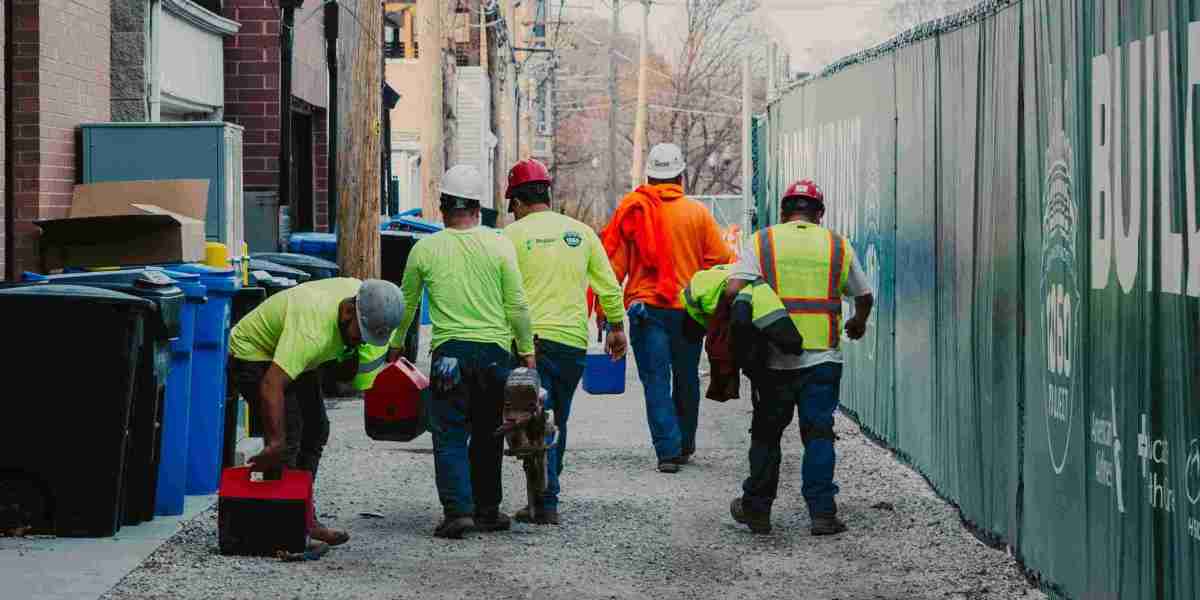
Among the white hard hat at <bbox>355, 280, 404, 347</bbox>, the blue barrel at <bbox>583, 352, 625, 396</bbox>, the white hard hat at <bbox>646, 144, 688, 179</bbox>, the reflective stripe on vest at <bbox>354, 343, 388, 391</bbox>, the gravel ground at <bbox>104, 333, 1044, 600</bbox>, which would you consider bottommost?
the gravel ground at <bbox>104, 333, 1044, 600</bbox>

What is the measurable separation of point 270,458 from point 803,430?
2.65 meters

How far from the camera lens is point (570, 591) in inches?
309

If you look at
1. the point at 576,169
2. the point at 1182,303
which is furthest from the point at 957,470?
the point at 576,169

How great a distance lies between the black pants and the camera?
8328 mm

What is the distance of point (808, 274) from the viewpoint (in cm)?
924

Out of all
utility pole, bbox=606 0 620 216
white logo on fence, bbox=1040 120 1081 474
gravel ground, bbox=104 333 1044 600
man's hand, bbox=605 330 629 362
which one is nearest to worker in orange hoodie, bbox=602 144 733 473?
gravel ground, bbox=104 333 1044 600

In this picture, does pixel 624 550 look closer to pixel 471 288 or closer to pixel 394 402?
pixel 394 402

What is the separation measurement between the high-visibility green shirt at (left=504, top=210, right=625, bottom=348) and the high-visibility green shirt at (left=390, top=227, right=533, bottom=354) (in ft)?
1.77

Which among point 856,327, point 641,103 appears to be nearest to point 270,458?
point 856,327

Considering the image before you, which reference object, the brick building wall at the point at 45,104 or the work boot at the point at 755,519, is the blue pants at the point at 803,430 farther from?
the brick building wall at the point at 45,104

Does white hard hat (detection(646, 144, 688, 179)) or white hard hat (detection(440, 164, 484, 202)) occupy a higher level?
white hard hat (detection(646, 144, 688, 179))

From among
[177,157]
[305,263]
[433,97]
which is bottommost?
[305,263]

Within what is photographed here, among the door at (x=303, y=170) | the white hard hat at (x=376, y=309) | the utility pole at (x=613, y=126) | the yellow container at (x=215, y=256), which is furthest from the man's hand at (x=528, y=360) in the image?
the utility pole at (x=613, y=126)

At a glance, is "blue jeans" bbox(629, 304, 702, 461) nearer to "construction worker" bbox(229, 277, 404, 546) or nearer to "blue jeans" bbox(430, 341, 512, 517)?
"blue jeans" bbox(430, 341, 512, 517)
